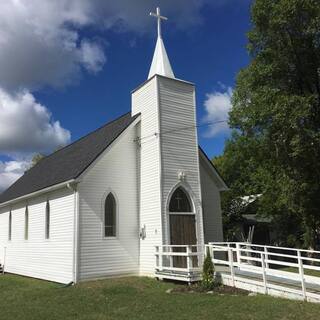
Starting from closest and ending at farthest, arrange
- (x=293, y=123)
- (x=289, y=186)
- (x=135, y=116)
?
(x=293, y=123)
(x=289, y=186)
(x=135, y=116)

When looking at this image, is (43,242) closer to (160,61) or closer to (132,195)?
(132,195)

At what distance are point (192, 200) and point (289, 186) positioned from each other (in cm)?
432

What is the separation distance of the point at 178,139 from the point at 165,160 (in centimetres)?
134

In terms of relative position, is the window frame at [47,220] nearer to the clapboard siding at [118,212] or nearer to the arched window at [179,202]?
the clapboard siding at [118,212]

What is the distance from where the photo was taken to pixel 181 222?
63.7ft

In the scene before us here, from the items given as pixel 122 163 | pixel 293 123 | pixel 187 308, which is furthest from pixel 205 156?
pixel 187 308

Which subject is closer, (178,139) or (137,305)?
(137,305)

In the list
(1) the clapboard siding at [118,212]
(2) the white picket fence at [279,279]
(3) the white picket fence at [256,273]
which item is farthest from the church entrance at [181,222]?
(2) the white picket fence at [279,279]

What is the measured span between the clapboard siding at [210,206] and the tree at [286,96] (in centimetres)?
339

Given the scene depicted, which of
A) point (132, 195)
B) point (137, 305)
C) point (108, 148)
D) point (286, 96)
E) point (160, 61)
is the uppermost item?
point (160, 61)

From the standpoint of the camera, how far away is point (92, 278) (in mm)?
18219

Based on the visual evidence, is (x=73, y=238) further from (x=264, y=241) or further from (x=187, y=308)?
(x=264, y=241)

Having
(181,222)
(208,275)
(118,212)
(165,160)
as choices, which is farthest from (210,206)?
(208,275)

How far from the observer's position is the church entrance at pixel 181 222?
18969mm
